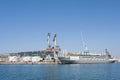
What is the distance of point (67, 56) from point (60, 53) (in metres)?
5.95

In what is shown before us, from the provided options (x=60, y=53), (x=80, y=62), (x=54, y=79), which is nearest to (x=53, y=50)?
(x=60, y=53)

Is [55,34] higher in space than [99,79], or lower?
higher

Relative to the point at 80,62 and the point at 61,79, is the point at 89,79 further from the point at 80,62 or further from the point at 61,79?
the point at 80,62

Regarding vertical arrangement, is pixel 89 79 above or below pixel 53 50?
below

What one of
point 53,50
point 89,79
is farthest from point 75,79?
point 53,50

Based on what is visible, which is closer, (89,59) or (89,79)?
(89,79)

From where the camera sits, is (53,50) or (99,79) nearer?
(99,79)

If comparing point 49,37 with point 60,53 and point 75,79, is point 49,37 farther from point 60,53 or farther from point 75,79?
point 75,79

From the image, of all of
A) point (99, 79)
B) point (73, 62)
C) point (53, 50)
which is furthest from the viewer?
point (53, 50)

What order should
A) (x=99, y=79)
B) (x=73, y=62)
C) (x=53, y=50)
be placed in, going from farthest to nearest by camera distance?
(x=53, y=50), (x=73, y=62), (x=99, y=79)

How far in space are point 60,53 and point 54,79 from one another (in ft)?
442

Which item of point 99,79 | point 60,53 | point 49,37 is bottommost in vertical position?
point 99,79

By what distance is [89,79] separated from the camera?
5534cm

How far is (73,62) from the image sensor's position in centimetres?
18638
